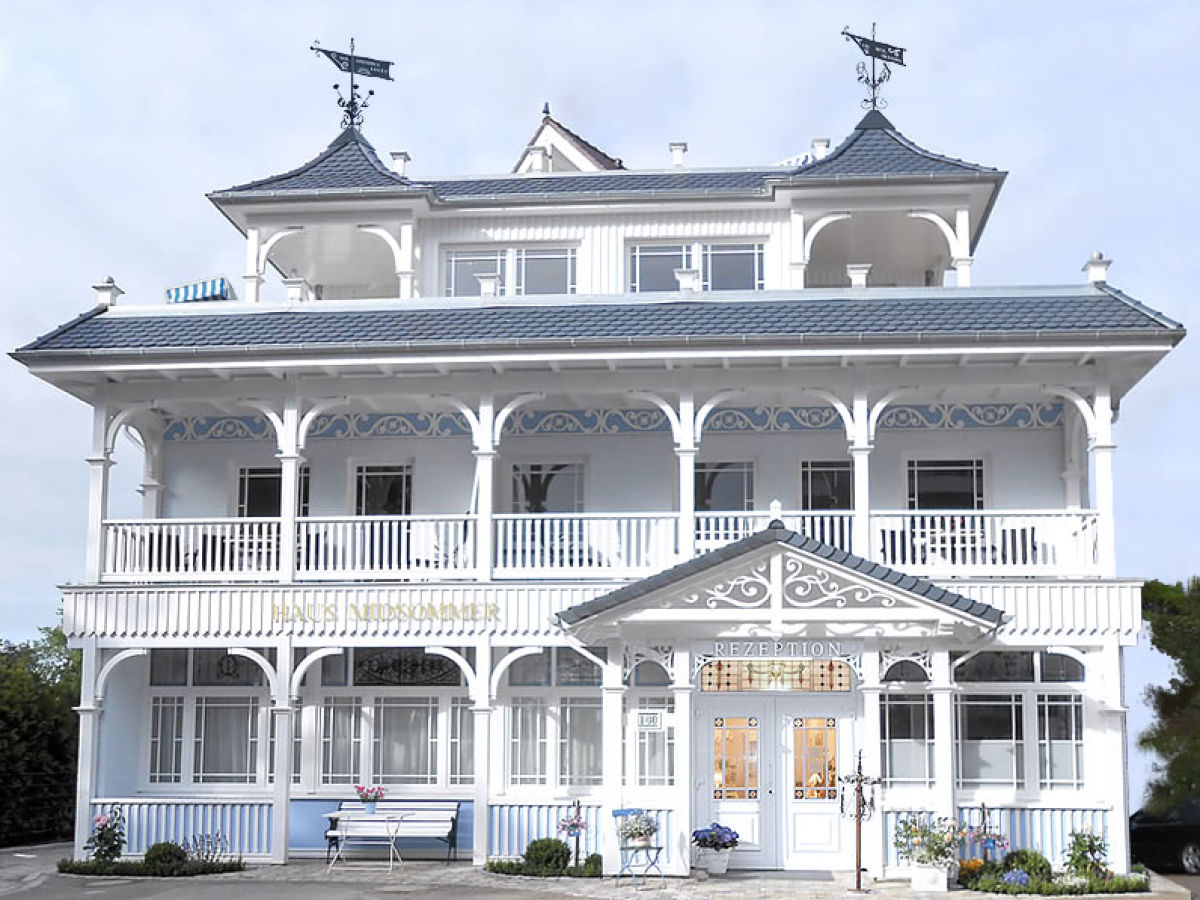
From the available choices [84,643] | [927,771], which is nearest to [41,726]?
[84,643]

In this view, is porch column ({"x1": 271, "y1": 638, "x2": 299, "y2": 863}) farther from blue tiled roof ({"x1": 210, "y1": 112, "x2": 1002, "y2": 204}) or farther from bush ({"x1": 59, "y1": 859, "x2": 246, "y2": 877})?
blue tiled roof ({"x1": 210, "y1": 112, "x2": 1002, "y2": 204})

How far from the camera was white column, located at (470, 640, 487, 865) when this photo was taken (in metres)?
20.6

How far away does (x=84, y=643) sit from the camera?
70.6 ft

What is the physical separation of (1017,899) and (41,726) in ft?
53.1

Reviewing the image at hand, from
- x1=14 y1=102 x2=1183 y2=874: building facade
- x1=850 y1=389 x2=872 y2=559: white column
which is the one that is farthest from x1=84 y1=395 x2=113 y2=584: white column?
x1=850 y1=389 x2=872 y2=559: white column

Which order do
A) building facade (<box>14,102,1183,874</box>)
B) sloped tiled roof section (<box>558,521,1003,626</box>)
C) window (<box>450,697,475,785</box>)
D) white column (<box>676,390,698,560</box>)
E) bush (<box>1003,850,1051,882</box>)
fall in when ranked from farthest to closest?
1. window (<box>450,697,475,785</box>)
2. white column (<box>676,390,698,560</box>)
3. building facade (<box>14,102,1183,874</box>)
4. bush (<box>1003,850,1051,882</box>)
5. sloped tiled roof section (<box>558,521,1003,626</box>)

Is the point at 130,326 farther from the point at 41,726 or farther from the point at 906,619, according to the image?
the point at 906,619

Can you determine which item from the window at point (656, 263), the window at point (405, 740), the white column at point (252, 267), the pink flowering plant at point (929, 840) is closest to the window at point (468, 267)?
the window at point (656, 263)

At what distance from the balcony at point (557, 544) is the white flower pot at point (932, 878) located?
12.8 ft

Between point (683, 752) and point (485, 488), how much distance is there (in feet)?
14.5

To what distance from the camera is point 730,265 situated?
997 inches

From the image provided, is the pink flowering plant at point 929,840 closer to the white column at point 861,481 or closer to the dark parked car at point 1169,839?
the white column at point 861,481

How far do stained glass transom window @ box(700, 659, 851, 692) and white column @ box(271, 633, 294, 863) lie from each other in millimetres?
5466

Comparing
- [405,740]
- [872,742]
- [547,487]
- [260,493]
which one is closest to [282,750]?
[405,740]
